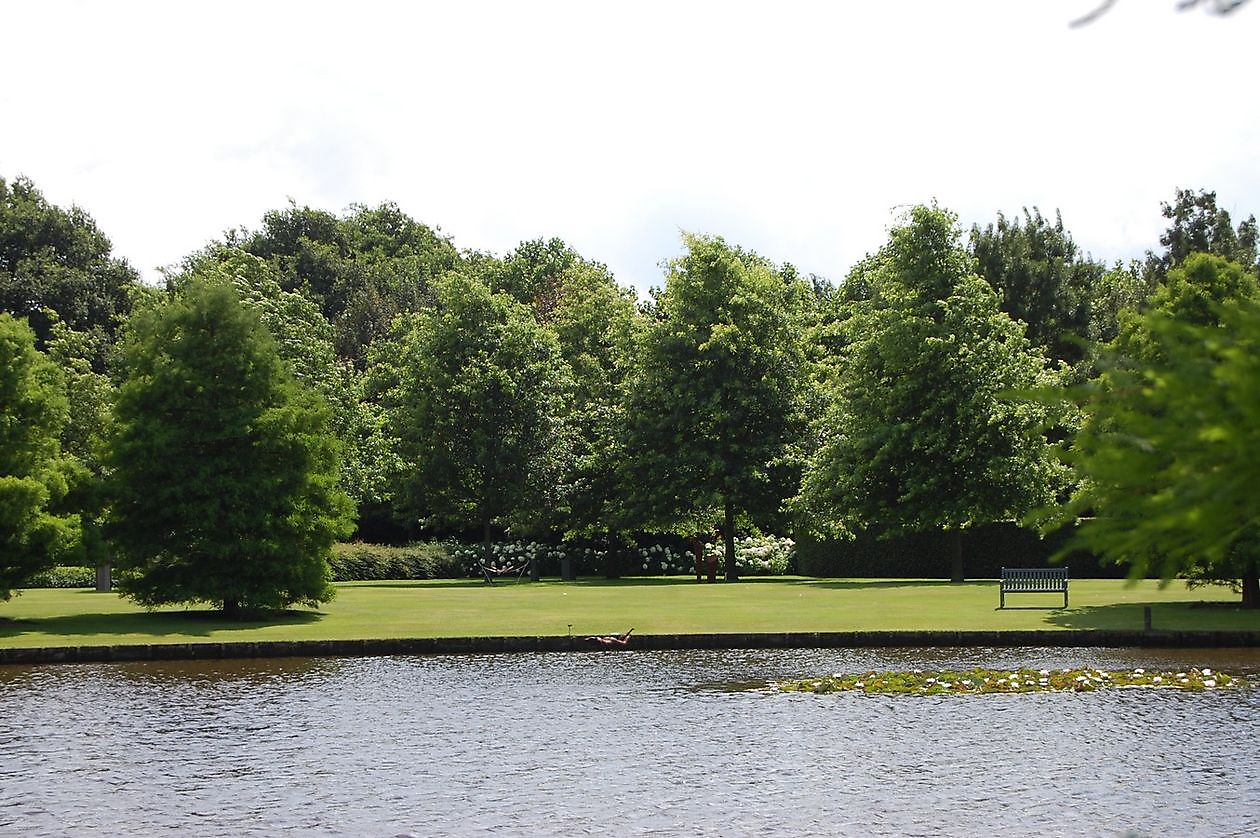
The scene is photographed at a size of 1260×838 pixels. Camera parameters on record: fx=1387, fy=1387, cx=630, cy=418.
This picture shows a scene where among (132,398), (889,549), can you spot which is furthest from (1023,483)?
(132,398)

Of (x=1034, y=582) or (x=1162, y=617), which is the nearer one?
(x=1162, y=617)

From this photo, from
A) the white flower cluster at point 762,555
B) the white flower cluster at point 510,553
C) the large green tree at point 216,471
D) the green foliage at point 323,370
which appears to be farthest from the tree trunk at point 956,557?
the green foliage at point 323,370

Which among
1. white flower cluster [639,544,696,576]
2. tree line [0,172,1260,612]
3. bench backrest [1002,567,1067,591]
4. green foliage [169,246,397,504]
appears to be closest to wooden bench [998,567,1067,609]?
bench backrest [1002,567,1067,591]

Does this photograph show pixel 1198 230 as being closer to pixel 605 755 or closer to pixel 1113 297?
pixel 1113 297

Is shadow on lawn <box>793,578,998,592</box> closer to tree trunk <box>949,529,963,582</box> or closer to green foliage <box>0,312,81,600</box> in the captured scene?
tree trunk <box>949,529,963,582</box>

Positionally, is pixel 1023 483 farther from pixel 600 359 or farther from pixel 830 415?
pixel 600 359

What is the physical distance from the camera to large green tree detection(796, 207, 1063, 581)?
4538 cm

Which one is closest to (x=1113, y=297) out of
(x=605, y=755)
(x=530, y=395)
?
(x=530, y=395)

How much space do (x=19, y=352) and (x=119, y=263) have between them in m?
49.5

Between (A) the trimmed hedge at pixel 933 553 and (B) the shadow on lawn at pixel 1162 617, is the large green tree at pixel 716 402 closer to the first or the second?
(A) the trimmed hedge at pixel 933 553

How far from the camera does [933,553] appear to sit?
5044cm

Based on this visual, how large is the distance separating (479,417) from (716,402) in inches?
371

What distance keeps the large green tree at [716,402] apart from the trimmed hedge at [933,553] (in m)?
3.15

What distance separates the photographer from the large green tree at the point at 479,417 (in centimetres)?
5353
